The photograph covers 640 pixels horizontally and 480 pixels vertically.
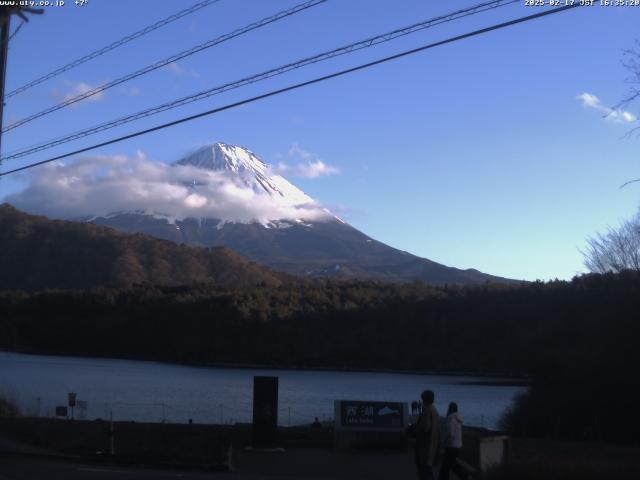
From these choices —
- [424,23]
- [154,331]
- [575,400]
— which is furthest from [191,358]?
[424,23]

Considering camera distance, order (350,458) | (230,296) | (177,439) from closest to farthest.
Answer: (350,458) → (177,439) → (230,296)

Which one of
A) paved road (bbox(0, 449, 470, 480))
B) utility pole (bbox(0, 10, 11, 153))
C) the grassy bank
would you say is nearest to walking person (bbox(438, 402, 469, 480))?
paved road (bbox(0, 449, 470, 480))

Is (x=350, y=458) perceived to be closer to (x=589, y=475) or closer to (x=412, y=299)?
(x=589, y=475)

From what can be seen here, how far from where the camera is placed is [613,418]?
33844 millimetres

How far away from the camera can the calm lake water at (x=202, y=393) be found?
4112 cm

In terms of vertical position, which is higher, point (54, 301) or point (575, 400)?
point (54, 301)

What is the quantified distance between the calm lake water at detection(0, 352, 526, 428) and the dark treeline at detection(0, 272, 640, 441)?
7.92 m

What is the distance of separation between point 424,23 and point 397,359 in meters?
90.4

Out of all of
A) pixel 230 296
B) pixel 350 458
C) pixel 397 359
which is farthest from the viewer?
pixel 230 296

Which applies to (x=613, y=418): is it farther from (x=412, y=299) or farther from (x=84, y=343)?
(x=84, y=343)

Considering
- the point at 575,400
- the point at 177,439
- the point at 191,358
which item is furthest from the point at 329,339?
the point at 177,439

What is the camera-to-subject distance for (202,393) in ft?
183

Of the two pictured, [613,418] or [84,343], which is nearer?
[613,418]

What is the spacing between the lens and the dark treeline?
93.6 metres
